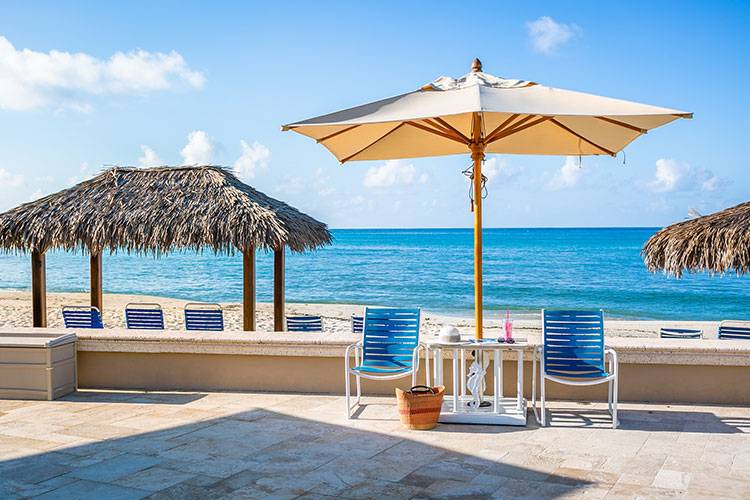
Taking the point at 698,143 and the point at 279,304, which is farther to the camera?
the point at 698,143

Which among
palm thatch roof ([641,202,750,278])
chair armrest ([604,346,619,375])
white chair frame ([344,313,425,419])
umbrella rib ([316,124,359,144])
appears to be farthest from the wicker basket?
palm thatch roof ([641,202,750,278])

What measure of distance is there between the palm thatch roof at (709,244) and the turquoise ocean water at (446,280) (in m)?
16.2

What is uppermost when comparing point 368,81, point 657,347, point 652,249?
A: point 368,81

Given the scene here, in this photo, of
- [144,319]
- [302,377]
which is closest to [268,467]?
[302,377]

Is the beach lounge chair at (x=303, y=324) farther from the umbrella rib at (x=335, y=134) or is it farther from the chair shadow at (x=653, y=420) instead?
the chair shadow at (x=653, y=420)

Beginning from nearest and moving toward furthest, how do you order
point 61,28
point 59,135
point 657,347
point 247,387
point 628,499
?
point 628,499 → point 657,347 → point 247,387 → point 61,28 → point 59,135

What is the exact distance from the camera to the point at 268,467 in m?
4.62

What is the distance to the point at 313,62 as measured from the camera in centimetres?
1353

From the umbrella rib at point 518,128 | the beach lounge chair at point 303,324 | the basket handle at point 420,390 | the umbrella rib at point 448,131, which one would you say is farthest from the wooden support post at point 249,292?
the umbrella rib at point 518,128

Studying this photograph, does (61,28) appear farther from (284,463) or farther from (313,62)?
(284,463)

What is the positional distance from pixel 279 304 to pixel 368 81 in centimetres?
540

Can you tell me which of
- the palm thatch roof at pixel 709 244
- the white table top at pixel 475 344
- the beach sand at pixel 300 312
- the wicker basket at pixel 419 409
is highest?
the palm thatch roof at pixel 709 244

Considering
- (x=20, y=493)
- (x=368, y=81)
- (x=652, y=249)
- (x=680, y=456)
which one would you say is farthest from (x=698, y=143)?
(x=20, y=493)

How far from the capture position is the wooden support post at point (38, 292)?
1025 cm
